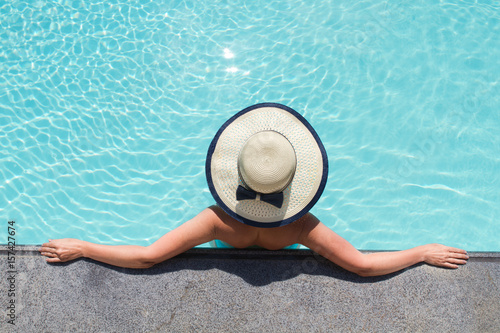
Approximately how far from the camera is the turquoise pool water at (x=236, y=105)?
431 cm

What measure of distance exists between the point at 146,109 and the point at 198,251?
7.53 feet

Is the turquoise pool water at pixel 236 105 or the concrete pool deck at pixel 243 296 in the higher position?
the turquoise pool water at pixel 236 105

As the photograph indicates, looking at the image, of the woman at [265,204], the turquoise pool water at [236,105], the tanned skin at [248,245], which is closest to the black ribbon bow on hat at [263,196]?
the woman at [265,204]

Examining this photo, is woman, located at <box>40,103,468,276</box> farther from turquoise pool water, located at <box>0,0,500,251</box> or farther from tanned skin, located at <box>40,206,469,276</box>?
turquoise pool water, located at <box>0,0,500,251</box>

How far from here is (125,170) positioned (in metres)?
4.46

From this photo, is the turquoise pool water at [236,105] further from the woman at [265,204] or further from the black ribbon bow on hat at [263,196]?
the black ribbon bow on hat at [263,196]

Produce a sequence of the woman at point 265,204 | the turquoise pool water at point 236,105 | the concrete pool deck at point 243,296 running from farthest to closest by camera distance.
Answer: the turquoise pool water at point 236,105, the concrete pool deck at point 243,296, the woman at point 265,204

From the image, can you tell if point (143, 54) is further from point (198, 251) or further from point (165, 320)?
point (165, 320)

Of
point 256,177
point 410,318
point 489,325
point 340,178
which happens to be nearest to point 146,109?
point 340,178

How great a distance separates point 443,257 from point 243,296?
1648 mm

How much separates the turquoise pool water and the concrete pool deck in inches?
43.6

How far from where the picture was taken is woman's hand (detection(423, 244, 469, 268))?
316 centimetres

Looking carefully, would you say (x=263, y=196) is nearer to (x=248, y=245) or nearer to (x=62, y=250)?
(x=248, y=245)

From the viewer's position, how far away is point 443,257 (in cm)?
317
